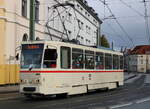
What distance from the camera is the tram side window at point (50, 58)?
17547mm

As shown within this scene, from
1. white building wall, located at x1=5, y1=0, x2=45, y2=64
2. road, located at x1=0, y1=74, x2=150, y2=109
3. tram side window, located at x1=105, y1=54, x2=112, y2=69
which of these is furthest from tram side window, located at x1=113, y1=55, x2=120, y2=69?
white building wall, located at x1=5, y1=0, x2=45, y2=64

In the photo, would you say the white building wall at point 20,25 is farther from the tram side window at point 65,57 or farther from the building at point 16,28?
the tram side window at point 65,57

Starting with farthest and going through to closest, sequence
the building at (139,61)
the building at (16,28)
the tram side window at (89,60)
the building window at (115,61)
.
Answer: the building at (139,61), the building at (16,28), the building window at (115,61), the tram side window at (89,60)

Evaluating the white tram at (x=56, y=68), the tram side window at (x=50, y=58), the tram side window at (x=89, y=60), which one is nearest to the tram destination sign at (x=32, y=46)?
the white tram at (x=56, y=68)

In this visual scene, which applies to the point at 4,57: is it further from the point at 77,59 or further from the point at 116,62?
the point at 77,59

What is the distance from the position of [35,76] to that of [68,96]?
3173mm

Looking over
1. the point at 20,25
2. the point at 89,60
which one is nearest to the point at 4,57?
the point at 20,25

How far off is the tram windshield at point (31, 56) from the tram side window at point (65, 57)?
137 cm

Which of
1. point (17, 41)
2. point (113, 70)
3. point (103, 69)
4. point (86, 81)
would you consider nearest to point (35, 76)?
point (86, 81)

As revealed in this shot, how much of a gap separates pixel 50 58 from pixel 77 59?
253cm

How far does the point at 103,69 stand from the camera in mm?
23562

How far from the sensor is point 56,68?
17859mm

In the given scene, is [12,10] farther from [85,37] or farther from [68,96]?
[85,37]

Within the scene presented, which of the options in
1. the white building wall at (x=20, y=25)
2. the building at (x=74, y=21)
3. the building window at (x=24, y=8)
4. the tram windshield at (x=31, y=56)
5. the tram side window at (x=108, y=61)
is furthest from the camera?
the building at (x=74, y=21)
